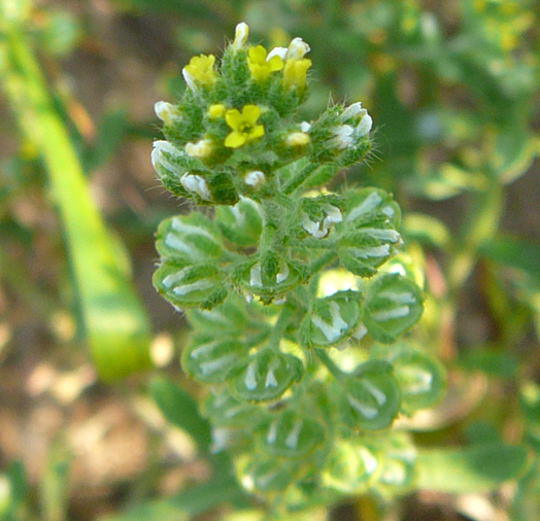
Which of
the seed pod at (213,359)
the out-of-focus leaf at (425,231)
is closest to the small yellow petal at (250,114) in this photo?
the seed pod at (213,359)

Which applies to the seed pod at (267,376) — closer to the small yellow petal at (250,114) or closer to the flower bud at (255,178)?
the flower bud at (255,178)

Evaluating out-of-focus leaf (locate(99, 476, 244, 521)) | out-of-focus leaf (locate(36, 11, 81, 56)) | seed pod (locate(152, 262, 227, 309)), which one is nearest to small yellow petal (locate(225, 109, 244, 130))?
seed pod (locate(152, 262, 227, 309))

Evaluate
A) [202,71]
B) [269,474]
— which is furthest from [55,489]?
[202,71]

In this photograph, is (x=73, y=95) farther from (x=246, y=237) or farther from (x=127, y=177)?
(x=246, y=237)

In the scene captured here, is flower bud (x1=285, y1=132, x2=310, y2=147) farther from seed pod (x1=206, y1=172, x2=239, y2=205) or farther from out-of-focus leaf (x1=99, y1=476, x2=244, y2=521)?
out-of-focus leaf (x1=99, y1=476, x2=244, y2=521)

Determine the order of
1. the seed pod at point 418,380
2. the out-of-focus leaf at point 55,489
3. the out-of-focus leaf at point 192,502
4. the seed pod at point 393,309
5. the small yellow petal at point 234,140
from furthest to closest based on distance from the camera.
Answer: the out-of-focus leaf at point 55,489
the out-of-focus leaf at point 192,502
the seed pod at point 418,380
the seed pod at point 393,309
the small yellow petal at point 234,140

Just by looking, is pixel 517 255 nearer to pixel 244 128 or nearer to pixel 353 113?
pixel 353 113

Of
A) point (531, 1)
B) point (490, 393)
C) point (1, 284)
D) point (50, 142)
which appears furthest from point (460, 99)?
point (1, 284)
